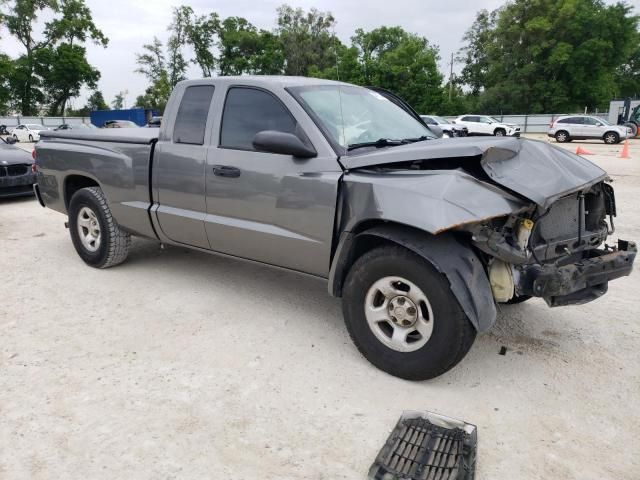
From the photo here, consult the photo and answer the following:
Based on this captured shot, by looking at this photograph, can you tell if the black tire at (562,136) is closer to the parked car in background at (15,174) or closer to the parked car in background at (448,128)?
the parked car in background at (448,128)

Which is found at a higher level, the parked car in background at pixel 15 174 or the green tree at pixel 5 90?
the green tree at pixel 5 90

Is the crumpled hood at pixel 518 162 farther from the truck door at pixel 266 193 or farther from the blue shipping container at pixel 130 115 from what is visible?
the blue shipping container at pixel 130 115

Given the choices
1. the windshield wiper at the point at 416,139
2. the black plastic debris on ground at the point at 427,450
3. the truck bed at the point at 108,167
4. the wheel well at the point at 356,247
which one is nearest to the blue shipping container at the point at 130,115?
the truck bed at the point at 108,167

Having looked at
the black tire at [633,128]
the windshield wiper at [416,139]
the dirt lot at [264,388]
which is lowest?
the dirt lot at [264,388]

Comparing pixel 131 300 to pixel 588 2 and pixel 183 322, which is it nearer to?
pixel 183 322

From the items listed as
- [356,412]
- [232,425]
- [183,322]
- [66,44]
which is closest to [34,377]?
[183,322]

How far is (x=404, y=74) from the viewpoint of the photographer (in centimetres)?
4766

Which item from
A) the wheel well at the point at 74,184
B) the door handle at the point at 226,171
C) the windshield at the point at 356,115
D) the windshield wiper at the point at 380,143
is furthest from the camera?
the wheel well at the point at 74,184

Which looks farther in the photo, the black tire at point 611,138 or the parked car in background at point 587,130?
the parked car in background at point 587,130

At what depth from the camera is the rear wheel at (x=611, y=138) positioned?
2656cm

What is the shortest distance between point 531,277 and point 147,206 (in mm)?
3269

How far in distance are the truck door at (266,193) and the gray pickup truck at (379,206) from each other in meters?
0.01

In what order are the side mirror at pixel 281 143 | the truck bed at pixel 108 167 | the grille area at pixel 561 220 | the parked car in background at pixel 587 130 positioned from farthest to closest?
1. the parked car in background at pixel 587 130
2. the truck bed at pixel 108 167
3. the side mirror at pixel 281 143
4. the grille area at pixel 561 220

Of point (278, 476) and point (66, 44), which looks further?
point (66, 44)
